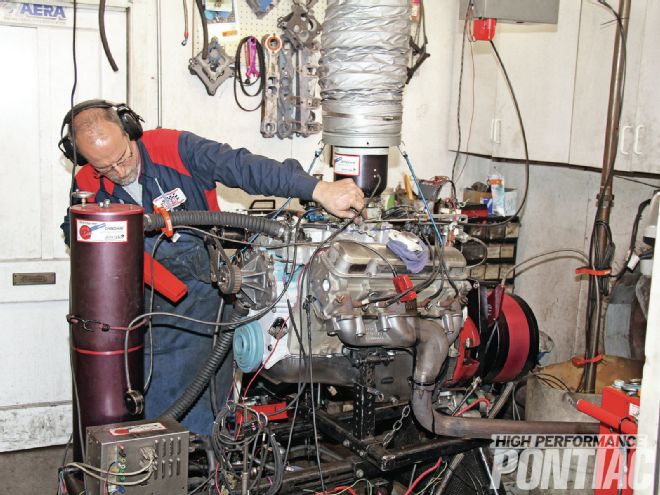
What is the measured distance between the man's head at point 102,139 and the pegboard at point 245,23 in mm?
1260

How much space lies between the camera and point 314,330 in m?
2.18

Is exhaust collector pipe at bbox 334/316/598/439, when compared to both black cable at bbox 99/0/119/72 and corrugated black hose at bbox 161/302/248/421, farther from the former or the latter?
black cable at bbox 99/0/119/72

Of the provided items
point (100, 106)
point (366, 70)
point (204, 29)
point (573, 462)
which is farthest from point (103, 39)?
point (573, 462)

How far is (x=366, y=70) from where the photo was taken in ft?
7.70

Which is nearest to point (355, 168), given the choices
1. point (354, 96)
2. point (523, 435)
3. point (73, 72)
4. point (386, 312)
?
point (354, 96)

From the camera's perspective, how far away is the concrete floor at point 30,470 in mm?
3236

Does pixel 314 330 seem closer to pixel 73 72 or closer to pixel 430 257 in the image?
pixel 430 257

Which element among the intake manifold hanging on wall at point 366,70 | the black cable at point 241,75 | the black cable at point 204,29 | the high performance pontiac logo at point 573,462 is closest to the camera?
the high performance pontiac logo at point 573,462

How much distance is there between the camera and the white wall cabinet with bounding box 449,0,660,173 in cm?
299

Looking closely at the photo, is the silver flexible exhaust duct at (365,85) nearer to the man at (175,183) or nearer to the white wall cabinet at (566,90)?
the man at (175,183)

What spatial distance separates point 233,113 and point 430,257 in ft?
5.97

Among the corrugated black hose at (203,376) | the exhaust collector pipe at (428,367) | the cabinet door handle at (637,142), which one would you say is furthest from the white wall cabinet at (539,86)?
the corrugated black hose at (203,376)

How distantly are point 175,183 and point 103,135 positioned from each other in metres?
0.31

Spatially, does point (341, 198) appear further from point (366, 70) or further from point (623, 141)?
point (623, 141)
